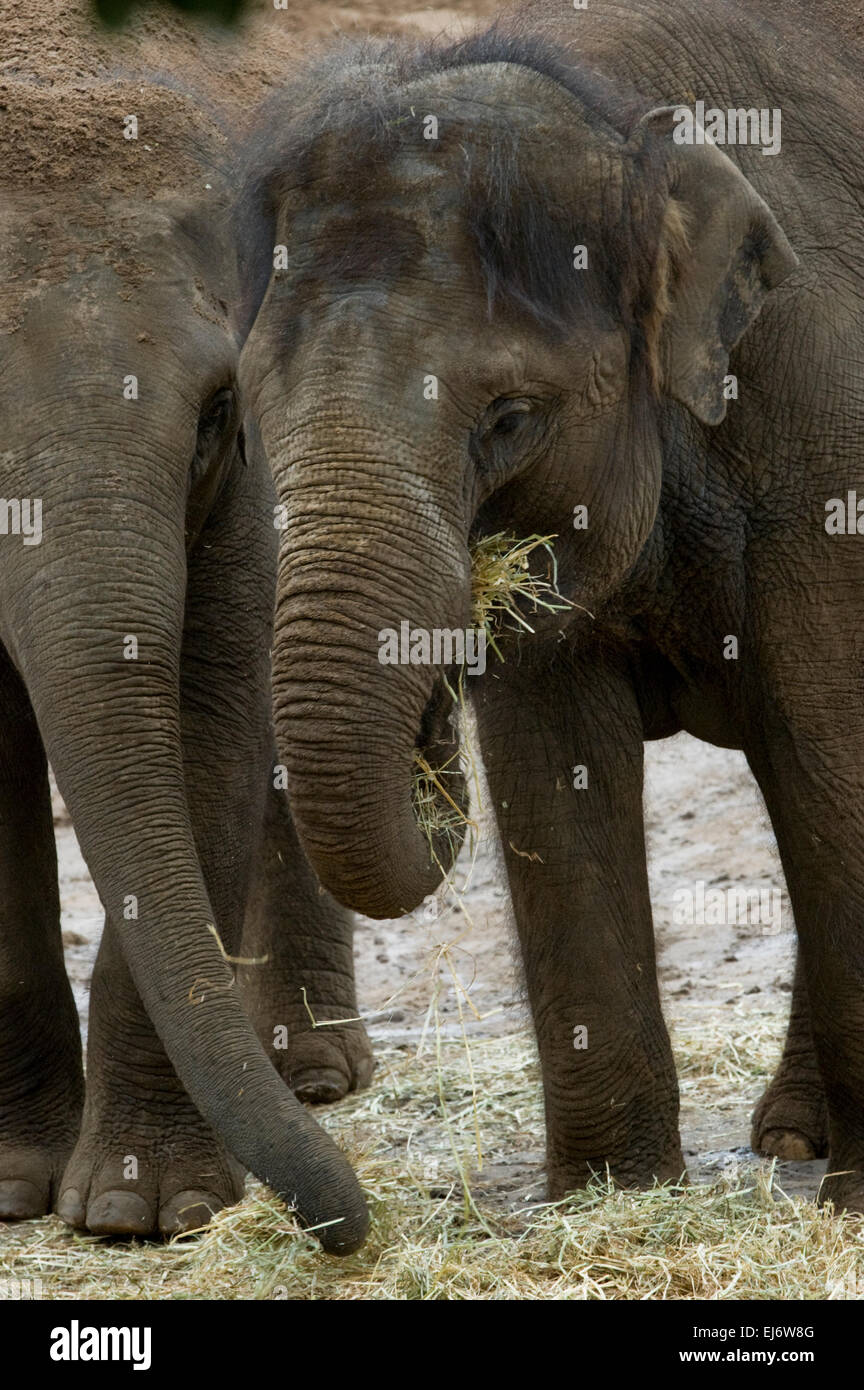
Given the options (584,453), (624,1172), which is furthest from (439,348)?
(624,1172)

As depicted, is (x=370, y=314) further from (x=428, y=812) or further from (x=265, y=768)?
(x=265, y=768)

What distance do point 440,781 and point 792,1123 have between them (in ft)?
6.08

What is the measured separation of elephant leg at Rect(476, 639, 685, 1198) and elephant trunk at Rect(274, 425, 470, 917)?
96cm

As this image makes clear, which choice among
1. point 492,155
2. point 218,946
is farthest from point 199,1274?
point 492,155

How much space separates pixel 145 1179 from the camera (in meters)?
4.60

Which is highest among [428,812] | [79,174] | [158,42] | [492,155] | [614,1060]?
[158,42]

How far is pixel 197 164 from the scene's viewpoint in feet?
14.9

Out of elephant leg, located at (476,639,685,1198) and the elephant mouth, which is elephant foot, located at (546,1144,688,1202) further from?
the elephant mouth

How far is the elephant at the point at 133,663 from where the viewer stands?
12.9 ft

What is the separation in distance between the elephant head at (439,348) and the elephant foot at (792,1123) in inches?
69.0

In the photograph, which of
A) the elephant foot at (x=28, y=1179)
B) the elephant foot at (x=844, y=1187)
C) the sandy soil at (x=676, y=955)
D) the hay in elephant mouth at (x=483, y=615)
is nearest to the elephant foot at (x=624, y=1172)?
the sandy soil at (x=676, y=955)

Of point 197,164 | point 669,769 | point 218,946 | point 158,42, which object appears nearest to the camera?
point 218,946

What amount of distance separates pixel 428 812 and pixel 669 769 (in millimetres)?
6000

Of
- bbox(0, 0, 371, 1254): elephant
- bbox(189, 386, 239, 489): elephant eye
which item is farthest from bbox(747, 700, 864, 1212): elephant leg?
bbox(189, 386, 239, 489): elephant eye
